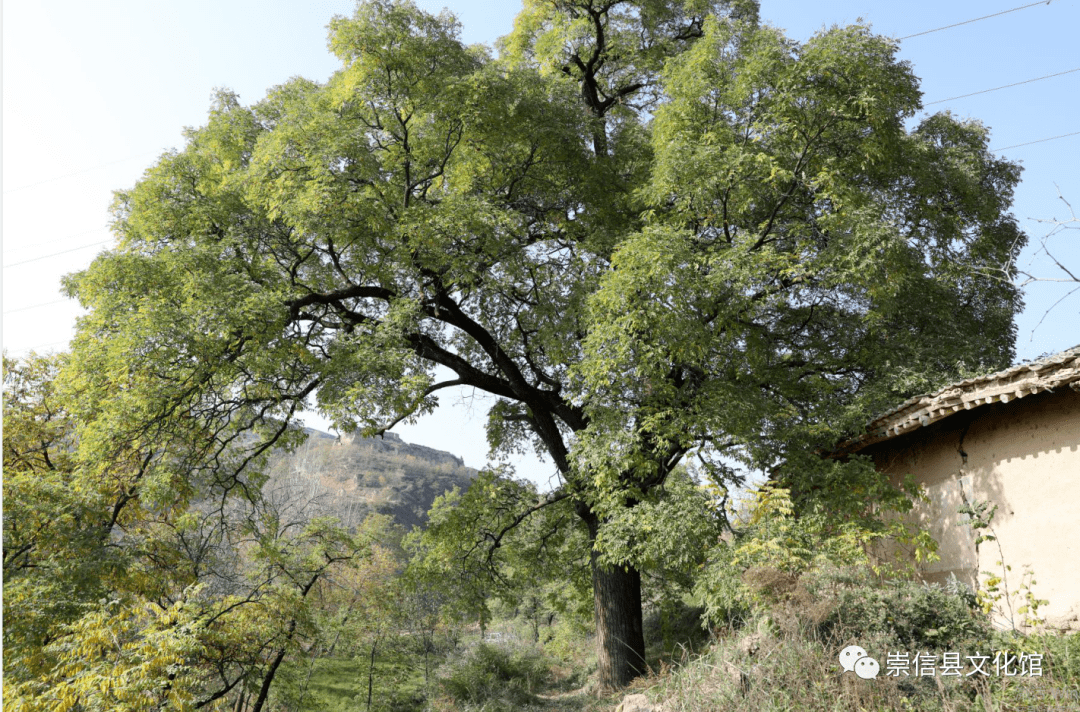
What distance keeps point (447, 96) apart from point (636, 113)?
517 centimetres

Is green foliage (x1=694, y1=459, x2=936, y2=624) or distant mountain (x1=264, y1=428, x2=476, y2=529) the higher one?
distant mountain (x1=264, y1=428, x2=476, y2=529)

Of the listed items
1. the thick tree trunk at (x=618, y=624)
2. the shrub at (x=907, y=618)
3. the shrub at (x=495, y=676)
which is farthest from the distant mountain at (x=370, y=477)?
the shrub at (x=907, y=618)

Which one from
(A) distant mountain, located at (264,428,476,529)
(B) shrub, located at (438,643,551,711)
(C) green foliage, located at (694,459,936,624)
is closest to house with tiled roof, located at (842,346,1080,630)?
(C) green foliage, located at (694,459,936,624)

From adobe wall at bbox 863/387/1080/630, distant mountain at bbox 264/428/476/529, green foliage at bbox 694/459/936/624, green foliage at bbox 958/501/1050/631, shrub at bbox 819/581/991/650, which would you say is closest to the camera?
shrub at bbox 819/581/991/650

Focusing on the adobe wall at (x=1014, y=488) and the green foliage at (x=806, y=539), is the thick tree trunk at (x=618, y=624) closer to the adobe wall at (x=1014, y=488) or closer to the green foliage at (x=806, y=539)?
the green foliage at (x=806, y=539)

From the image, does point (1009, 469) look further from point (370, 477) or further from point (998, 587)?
point (370, 477)

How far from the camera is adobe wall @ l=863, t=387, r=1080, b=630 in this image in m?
6.75

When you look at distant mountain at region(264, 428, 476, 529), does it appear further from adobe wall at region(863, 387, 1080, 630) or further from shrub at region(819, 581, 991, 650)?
shrub at region(819, 581, 991, 650)

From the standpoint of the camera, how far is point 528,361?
11680 millimetres

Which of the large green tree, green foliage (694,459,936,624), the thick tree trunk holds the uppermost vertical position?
the large green tree

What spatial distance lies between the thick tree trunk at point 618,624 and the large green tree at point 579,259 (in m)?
0.05

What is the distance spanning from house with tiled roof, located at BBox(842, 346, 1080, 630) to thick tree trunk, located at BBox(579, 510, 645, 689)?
4.29 metres

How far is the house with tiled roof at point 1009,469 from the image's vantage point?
6715mm

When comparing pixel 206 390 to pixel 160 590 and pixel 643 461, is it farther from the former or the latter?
pixel 643 461
